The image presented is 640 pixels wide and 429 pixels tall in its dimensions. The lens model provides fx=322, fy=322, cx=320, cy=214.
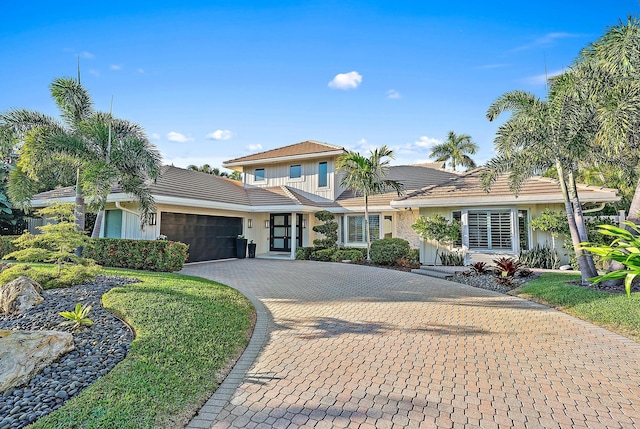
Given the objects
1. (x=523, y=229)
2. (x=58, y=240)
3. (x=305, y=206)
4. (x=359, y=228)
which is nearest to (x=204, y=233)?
(x=305, y=206)

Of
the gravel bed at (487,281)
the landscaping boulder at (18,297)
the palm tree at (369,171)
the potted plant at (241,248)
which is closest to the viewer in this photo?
the landscaping boulder at (18,297)

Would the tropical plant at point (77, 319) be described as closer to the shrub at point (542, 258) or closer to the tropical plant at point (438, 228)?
the tropical plant at point (438, 228)

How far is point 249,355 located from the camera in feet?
16.9

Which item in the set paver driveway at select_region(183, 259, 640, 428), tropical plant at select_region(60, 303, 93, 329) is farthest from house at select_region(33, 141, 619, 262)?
tropical plant at select_region(60, 303, 93, 329)

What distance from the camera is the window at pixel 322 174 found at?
21078 millimetres

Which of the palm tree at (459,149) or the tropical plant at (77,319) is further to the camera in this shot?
the palm tree at (459,149)

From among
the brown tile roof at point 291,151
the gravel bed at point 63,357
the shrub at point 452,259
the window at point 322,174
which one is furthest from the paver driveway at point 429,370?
the brown tile roof at point 291,151

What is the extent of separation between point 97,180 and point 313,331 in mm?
9228

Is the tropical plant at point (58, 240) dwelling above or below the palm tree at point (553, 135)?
below

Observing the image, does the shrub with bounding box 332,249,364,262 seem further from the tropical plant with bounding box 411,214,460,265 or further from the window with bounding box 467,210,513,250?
the window with bounding box 467,210,513,250

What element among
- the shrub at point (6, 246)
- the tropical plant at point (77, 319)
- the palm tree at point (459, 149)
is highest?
the palm tree at point (459, 149)

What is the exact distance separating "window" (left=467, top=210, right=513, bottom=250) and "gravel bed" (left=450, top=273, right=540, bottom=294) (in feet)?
8.83

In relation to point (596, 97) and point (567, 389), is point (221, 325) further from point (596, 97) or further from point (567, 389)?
point (596, 97)

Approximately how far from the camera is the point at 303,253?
1831 centimetres
